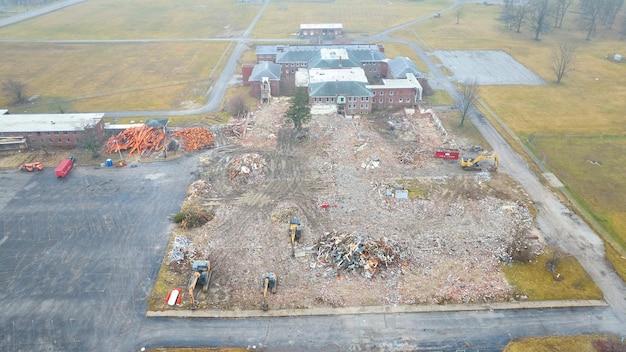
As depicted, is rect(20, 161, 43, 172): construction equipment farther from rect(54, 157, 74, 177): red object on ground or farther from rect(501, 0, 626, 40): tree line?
rect(501, 0, 626, 40): tree line

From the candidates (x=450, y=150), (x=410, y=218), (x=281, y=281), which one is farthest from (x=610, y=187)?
(x=281, y=281)

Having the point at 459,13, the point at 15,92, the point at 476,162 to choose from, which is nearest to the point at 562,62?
the point at 476,162

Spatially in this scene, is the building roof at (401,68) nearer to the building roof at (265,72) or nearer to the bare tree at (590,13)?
the building roof at (265,72)

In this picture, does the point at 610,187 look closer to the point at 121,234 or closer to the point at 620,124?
the point at 620,124

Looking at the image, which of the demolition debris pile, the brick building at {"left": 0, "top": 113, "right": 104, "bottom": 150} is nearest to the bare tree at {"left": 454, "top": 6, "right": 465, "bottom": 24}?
the demolition debris pile

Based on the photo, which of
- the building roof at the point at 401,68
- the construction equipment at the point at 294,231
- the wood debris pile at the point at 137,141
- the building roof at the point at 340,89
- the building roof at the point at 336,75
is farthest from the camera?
the building roof at the point at 401,68

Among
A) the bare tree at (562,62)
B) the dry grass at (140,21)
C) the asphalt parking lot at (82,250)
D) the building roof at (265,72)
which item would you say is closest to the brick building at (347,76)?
the building roof at (265,72)
